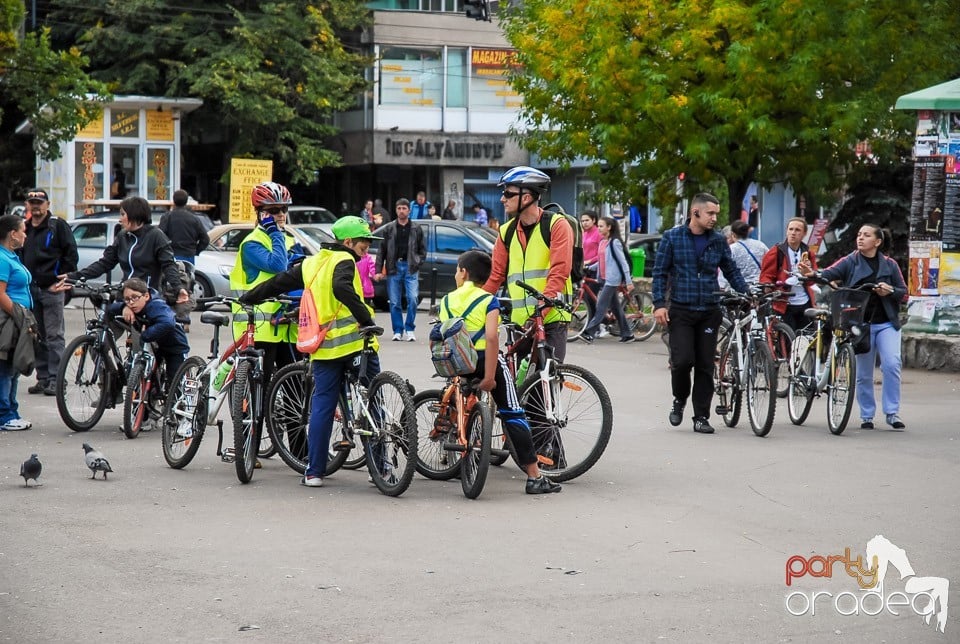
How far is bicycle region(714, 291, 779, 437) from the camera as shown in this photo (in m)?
11.8

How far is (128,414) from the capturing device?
37.2 ft

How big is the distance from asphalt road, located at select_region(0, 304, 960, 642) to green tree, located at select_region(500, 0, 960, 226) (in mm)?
10434

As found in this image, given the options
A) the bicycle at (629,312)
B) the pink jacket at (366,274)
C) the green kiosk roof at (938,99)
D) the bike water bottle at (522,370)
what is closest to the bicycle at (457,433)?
the bike water bottle at (522,370)

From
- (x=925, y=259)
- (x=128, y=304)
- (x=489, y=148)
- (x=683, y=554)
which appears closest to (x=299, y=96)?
(x=489, y=148)

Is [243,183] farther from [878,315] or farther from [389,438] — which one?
[389,438]

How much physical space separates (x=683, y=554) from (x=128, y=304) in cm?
579

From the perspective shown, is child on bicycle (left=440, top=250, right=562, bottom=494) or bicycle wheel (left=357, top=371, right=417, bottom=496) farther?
child on bicycle (left=440, top=250, right=562, bottom=494)

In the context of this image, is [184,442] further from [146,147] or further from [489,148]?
[489,148]

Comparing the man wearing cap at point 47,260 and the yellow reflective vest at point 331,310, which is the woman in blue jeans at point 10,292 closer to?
the man wearing cap at point 47,260

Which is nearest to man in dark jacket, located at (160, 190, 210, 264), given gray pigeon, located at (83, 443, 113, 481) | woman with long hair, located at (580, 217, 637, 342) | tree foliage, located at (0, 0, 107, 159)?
woman with long hair, located at (580, 217, 637, 342)

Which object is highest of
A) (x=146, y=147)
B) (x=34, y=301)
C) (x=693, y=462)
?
(x=146, y=147)

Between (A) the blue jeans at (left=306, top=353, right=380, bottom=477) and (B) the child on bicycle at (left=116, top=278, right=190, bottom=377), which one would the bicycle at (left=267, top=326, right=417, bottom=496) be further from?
(B) the child on bicycle at (left=116, top=278, right=190, bottom=377)

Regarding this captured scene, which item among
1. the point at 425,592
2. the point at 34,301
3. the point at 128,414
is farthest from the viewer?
the point at 34,301

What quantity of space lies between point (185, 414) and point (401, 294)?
36.0ft
